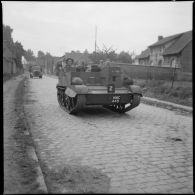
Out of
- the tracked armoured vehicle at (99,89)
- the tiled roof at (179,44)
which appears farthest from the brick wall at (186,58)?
the tracked armoured vehicle at (99,89)

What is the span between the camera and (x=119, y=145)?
19.9 feet

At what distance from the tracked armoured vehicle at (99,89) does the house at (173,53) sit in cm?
2864

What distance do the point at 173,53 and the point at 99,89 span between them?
126ft

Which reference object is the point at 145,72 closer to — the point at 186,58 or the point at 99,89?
the point at 186,58

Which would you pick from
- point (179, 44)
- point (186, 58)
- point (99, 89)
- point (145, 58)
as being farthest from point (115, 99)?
point (145, 58)

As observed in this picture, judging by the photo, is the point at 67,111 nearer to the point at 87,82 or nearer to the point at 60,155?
the point at 87,82

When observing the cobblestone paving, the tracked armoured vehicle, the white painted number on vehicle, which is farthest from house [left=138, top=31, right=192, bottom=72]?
the cobblestone paving

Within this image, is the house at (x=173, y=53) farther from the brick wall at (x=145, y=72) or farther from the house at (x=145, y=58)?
the brick wall at (x=145, y=72)

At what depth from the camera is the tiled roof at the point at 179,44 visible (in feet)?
147

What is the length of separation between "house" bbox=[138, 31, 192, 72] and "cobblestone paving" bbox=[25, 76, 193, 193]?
30.8 metres

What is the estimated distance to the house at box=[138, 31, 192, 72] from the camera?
4416cm

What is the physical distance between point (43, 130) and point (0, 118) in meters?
4.42

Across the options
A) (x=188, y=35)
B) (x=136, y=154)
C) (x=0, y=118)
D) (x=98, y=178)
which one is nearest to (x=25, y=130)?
(x=136, y=154)

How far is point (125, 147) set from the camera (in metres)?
5.93
